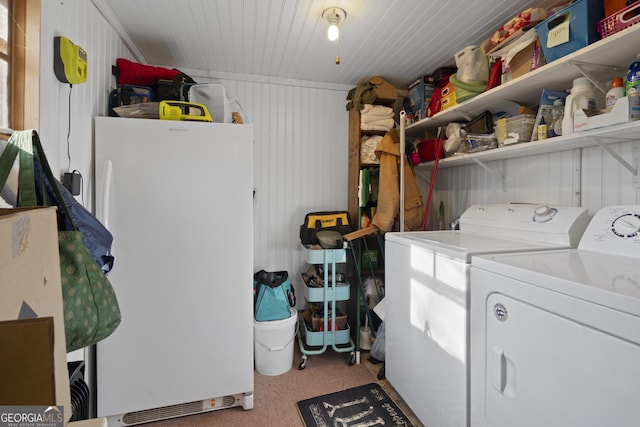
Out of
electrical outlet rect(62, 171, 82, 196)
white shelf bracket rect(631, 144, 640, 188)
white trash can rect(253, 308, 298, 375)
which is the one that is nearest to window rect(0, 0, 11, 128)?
electrical outlet rect(62, 171, 82, 196)

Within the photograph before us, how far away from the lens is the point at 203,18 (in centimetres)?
175

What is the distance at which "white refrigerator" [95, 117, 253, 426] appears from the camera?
1.56m

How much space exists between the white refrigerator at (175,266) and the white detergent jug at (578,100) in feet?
5.28

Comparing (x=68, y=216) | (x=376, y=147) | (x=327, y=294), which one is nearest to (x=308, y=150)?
(x=376, y=147)

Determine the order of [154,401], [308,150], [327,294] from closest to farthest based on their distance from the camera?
[154,401] → [327,294] → [308,150]

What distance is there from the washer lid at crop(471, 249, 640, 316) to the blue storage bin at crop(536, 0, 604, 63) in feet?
2.93

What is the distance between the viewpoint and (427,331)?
4.87 ft

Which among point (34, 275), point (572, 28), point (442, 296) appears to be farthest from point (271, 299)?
point (572, 28)

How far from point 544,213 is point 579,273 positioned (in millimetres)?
682

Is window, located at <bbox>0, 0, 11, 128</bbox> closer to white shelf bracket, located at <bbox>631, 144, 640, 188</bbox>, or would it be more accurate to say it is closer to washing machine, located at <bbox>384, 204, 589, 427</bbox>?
washing machine, located at <bbox>384, 204, 589, 427</bbox>

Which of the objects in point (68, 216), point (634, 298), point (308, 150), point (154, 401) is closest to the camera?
point (634, 298)

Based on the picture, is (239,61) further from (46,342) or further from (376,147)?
(46,342)

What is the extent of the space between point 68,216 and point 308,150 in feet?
6.91

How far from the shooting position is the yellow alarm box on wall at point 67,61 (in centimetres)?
121
